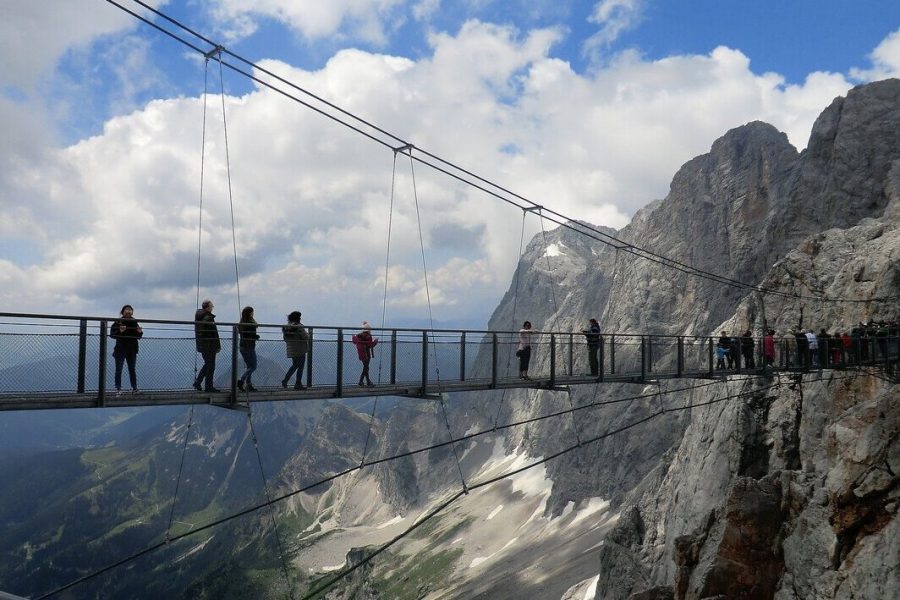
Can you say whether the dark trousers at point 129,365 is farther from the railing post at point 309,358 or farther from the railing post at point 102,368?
the railing post at point 309,358

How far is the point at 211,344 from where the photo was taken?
11938 millimetres

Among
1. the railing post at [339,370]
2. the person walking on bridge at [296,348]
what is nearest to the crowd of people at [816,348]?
the railing post at [339,370]

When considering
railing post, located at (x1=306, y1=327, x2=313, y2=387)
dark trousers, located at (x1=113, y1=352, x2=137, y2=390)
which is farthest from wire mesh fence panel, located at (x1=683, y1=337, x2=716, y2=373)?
dark trousers, located at (x1=113, y1=352, x2=137, y2=390)

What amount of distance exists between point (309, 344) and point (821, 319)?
105 feet

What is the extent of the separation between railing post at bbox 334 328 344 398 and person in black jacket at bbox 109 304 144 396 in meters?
3.86

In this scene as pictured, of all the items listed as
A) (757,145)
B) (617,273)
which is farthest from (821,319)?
(617,273)

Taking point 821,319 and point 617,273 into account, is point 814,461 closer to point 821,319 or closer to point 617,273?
point 821,319

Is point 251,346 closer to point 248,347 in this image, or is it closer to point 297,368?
point 248,347

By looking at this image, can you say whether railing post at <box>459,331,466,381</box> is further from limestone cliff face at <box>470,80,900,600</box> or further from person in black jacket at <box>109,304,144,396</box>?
person in black jacket at <box>109,304,144,396</box>

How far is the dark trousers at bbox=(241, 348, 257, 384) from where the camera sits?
12.4m

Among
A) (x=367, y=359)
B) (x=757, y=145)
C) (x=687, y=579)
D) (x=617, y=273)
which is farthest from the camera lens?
(x=617, y=273)

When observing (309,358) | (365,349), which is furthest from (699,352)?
(309,358)

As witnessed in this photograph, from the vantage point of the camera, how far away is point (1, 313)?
9539 mm

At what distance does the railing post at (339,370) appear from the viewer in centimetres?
1380
